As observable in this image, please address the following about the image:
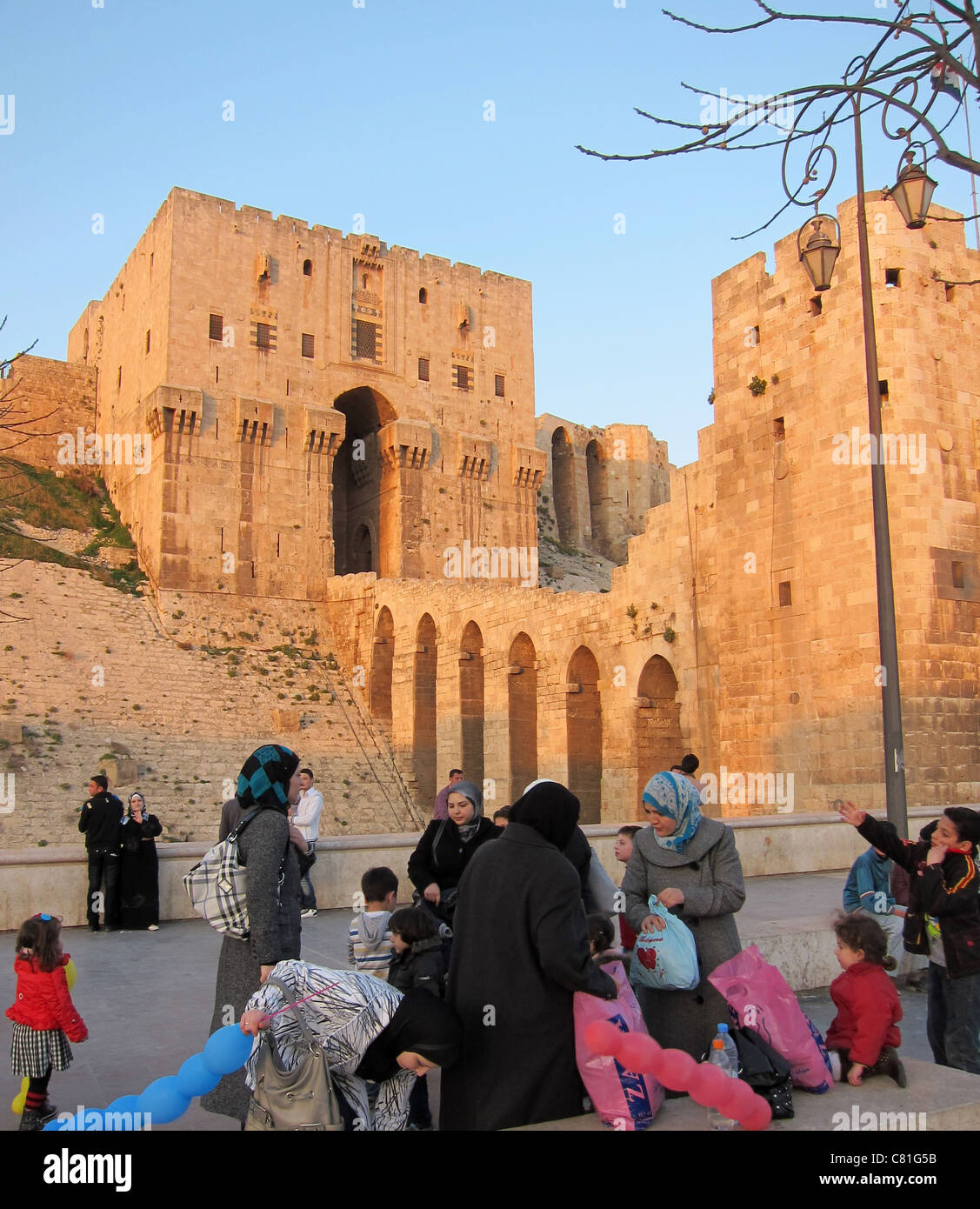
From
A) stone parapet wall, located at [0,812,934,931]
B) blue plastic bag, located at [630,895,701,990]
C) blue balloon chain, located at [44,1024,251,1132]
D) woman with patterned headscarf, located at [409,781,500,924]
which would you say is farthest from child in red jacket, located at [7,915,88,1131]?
stone parapet wall, located at [0,812,934,931]

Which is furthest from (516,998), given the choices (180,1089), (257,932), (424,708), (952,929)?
(424,708)

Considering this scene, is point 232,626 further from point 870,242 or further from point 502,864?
point 502,864

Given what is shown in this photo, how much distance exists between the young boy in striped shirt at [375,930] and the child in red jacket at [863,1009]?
5.85 ft

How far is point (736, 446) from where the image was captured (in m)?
15.5

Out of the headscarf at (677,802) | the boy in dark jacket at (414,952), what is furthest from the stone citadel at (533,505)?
the boy in dark jacket at (414,952)

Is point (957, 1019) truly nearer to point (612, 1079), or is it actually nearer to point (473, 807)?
point (612, 1079)

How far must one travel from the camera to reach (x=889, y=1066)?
3789 millimetres

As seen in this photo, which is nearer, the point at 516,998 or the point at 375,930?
the point at 516,998

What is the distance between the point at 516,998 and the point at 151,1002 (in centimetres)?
353

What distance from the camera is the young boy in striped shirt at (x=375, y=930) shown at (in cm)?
443

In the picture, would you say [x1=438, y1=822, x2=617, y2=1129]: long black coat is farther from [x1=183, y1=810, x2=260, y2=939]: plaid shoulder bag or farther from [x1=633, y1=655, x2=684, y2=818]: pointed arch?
[x1=633, y1=655, x2=684, y2=818]: pointed arch

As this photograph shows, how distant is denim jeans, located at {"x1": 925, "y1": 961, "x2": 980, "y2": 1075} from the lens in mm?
4414

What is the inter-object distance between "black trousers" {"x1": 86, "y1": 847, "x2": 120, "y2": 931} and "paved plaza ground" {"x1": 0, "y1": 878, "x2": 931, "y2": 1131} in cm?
17
